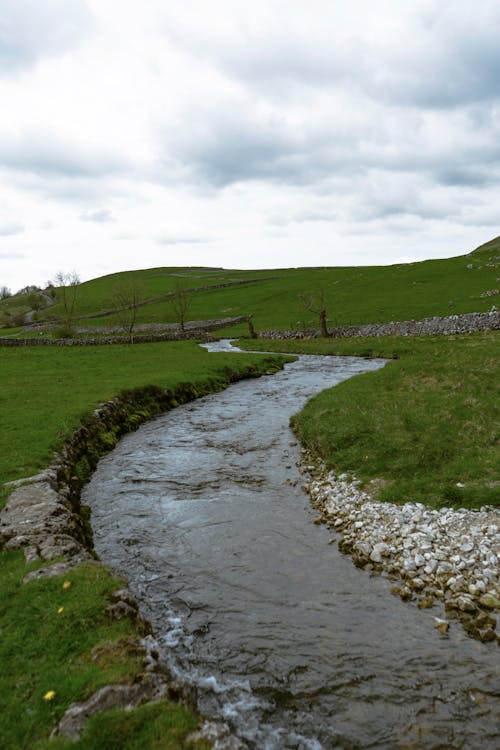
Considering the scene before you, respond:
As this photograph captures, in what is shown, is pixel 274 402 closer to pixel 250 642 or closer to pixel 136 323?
pixel 250 642

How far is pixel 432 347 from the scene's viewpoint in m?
48.9

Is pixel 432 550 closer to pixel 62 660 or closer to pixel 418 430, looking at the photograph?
pixel 418 430

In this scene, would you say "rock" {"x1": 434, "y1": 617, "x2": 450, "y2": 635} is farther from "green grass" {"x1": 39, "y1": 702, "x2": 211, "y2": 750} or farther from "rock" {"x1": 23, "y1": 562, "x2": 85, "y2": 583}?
"rock" {"x1": 23, "y1": 562, "x2": 85, "y2": 583}

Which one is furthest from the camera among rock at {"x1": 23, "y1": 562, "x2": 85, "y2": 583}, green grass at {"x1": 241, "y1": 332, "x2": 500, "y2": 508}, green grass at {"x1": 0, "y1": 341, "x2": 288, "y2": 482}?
green grass at {"x1": 0, "y1": 341, "x2": 288, "y2": 482}

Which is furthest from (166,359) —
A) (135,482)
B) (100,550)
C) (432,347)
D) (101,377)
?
(100,550)

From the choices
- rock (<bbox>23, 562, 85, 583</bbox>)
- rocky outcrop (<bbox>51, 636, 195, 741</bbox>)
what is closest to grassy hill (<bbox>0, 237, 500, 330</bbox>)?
rock (<bbox>23, 562, 85, 583</bbox>)

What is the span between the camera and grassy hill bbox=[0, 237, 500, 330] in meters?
82.9

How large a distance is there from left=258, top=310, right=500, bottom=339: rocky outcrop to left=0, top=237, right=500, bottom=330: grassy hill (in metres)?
5.06

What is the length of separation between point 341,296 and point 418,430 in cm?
8949

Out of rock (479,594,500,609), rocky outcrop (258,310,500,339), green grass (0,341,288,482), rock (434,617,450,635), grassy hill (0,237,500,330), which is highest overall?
grassy hill (0,237,500,330)

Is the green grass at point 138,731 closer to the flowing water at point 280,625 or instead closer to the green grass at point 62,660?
the green grass at point 62,660

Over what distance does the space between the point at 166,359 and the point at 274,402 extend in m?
23.6

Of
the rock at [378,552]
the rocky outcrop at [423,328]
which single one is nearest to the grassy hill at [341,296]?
the rocky outcrop at [423,328]

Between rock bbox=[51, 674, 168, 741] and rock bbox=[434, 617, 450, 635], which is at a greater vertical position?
rock bbox=[51, 674, 168, 741]
